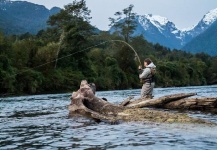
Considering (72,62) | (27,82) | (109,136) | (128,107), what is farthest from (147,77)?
(72,62)

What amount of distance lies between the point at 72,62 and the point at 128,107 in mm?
52147

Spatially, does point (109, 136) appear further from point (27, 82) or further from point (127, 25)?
point (127, 25)

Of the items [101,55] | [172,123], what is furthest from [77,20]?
[172,123]

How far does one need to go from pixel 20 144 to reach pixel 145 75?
8.58 m

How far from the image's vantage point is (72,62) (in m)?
65.0

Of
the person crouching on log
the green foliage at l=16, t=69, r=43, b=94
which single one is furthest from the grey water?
the green foliage at l=16, t=69, r=43, b=94

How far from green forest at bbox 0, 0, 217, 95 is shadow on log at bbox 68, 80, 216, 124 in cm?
1806

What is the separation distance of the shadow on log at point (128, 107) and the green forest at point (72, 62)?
18.1 meters

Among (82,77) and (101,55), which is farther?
(101,55)

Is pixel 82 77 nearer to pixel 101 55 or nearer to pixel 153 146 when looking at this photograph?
pixel 101 55

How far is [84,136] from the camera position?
9383 millimetres

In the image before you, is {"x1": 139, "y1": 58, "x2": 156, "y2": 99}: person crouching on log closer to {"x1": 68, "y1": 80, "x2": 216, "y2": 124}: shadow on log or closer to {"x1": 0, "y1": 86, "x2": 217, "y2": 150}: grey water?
{"x1": 68, "y1": 80, "x2": 216, "y2": 124}: shadow on log

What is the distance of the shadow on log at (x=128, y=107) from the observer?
11.3m

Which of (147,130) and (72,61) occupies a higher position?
(72,61)
